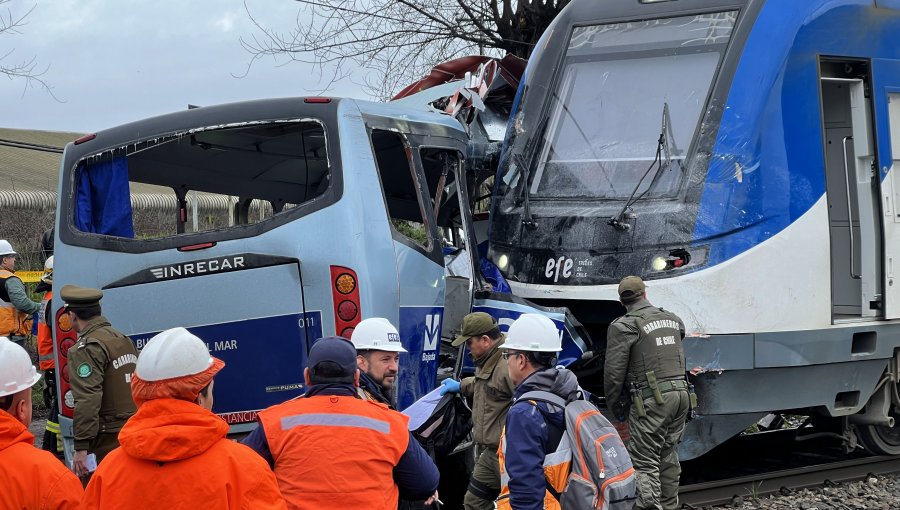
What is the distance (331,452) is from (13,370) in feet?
3.54

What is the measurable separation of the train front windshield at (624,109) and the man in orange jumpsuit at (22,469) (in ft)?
16.1

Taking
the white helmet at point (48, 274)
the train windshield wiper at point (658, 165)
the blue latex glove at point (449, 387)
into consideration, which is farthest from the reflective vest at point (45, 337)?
the train windshield wiper at point (658, 165)

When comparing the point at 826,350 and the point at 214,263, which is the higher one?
the point at 214,263

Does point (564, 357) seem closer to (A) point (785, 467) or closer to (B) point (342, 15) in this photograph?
(A) point (785, 467)

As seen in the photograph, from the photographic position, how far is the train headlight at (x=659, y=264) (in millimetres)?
7422

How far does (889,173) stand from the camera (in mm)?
8242

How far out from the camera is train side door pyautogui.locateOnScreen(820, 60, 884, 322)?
322 inches

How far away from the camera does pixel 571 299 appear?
772 centimetres

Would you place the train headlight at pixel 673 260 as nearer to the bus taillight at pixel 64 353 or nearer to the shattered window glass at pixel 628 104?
the shattered window glass at pixel 628 104

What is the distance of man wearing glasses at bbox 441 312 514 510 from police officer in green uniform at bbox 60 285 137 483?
6.23ft

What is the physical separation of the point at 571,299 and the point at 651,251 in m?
0.67

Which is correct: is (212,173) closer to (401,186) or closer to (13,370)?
(401,186)

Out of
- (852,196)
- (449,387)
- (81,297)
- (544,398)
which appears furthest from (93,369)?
(852,196)

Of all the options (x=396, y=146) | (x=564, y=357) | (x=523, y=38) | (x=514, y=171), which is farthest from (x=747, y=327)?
(x=523, y=38)
